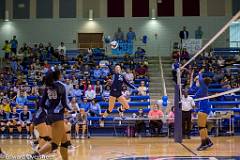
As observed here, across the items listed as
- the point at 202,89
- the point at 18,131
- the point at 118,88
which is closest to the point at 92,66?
the point at 18,131

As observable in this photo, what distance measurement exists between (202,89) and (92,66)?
42.1 feet

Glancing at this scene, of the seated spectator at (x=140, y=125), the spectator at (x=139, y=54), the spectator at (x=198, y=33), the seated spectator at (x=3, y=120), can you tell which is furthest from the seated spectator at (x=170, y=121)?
the spectator at (x=198, y=33)

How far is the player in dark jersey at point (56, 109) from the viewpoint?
8.73 m

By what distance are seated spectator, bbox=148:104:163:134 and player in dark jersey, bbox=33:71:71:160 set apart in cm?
1016

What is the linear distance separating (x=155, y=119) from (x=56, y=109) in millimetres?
10383

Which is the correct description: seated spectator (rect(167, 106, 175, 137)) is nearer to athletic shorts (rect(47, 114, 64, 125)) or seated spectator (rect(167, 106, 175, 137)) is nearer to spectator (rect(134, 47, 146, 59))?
spectator (rect(134, 47, 146, 59))

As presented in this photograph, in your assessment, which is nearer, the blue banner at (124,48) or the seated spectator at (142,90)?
the seated spectator at (142,90)

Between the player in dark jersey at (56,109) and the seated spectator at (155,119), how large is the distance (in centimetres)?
1016

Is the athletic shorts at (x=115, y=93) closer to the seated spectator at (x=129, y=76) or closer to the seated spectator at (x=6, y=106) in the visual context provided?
the seated spectator at (x=6, y=106)

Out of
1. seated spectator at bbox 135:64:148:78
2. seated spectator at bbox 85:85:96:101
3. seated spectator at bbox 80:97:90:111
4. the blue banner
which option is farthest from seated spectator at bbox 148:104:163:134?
the blue banner

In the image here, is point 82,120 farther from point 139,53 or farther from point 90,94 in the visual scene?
point 139,53

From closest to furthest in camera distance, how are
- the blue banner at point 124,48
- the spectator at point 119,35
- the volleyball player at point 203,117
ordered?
1. the volleyball player at point 203,117
2. the blue banner at point 124,48
3. the spectator at point 119,35

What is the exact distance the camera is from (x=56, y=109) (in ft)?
28.8

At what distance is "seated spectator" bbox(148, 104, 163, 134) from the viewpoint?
1873 centimetres
